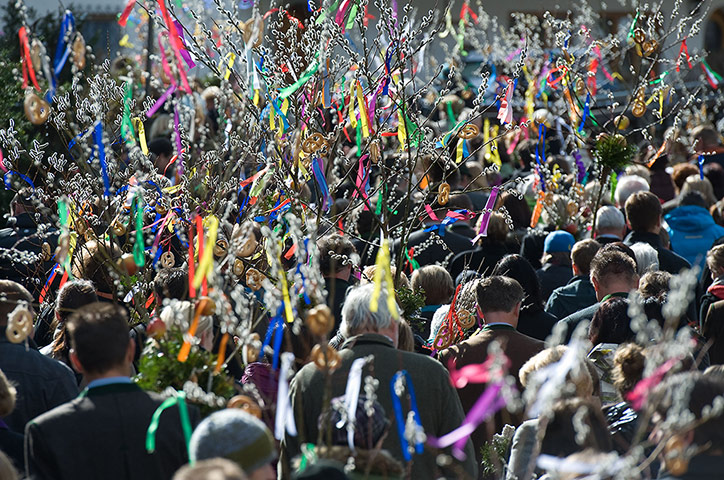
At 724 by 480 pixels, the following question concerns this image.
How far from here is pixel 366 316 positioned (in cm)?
385

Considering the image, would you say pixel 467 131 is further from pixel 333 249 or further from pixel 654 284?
pixel 654 284

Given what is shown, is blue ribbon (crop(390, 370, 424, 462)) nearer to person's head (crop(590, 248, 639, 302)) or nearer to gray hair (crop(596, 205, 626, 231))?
person's head (crop(590, 248, 639, 302))

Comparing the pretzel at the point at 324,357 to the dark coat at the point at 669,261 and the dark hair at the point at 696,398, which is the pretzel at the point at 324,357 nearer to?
the dark hair at the point at 696,398

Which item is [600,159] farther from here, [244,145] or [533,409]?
[533,409]

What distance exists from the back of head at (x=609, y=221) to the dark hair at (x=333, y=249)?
6.46 feet

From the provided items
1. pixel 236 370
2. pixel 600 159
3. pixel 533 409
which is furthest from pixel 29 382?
pixel 600 159

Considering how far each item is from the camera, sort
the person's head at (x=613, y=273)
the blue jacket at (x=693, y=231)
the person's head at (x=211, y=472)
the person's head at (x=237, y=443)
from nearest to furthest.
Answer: the person's head at (x=211, y=472), the person's head at (x=237, y=443), the person's head at (x=613, y=273), the blue jacket at (x=693, y=231)

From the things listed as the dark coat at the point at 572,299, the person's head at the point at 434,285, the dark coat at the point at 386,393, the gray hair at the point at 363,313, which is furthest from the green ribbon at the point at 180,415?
the dark coat at the point at 572,299

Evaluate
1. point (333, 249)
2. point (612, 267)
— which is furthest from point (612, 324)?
point (333, 249)

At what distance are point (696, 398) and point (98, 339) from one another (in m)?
1.78

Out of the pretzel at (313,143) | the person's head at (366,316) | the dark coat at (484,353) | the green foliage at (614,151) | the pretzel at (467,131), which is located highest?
the pretzel at (467,131)

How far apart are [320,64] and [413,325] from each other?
4.55 feet

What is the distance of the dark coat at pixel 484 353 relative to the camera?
457 cm

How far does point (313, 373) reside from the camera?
148 inches
